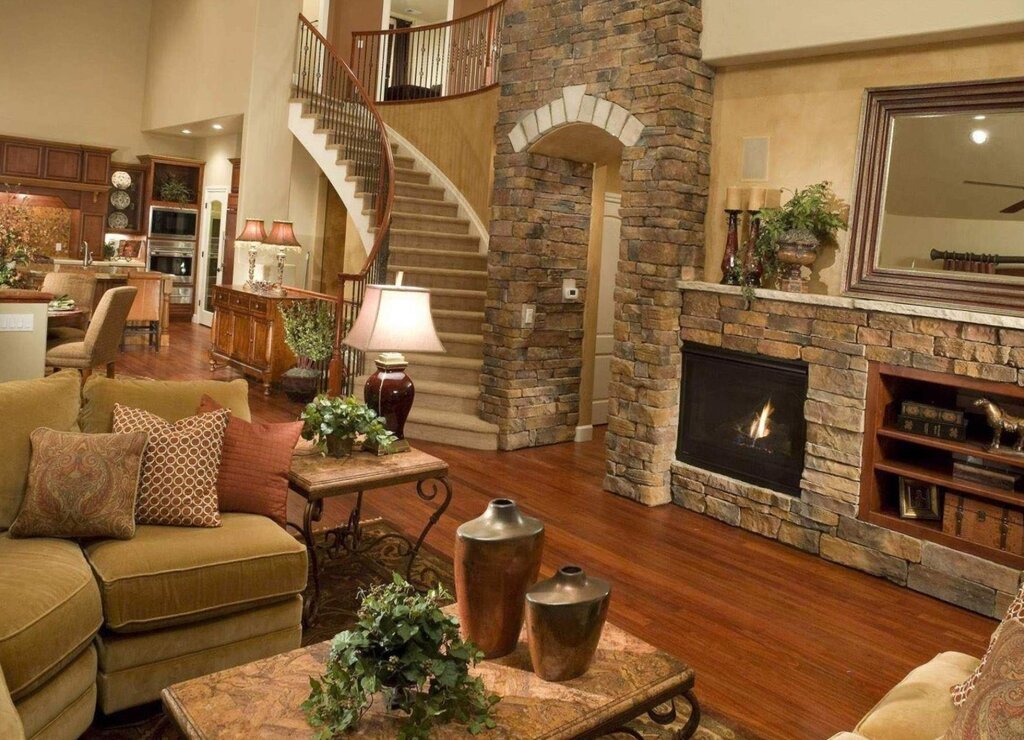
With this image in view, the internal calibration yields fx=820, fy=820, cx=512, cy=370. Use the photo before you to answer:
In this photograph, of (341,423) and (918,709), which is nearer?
(918,709)

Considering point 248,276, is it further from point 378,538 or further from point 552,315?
point 378,538

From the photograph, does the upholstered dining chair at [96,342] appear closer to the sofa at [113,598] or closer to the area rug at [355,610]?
the area rug at [355,610]

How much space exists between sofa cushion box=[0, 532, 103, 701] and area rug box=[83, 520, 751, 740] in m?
0.35

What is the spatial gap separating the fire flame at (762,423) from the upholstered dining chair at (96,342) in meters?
4.95

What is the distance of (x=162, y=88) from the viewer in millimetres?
12344

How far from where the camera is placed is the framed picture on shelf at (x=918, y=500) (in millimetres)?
4227

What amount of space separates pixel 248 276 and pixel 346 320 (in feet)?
8.63

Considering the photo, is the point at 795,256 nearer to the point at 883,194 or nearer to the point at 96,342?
the point at 883,194

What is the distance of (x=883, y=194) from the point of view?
174 inches

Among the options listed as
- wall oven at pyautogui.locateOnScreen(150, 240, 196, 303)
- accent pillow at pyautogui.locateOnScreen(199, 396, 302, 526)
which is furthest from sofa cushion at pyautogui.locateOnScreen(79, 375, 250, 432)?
wall oven at pyautogui.locateOnScreen(150, 240, 196, 303)

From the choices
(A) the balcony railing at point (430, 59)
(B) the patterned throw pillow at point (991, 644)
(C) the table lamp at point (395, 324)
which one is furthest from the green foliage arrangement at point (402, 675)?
(A) the balcony railing at point (430, 59)

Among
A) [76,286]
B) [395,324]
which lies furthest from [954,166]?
[76,286]

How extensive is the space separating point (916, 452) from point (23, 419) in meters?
4.26

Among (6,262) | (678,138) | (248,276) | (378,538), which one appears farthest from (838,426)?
(248,276)
